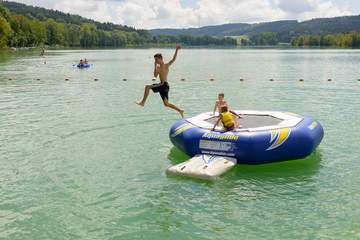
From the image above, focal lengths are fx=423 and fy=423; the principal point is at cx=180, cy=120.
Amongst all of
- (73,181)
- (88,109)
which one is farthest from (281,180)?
(88,109)

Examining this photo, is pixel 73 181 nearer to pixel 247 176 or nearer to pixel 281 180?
pixel 247 176

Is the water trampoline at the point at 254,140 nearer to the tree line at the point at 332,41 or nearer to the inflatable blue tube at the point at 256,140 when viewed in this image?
the inflatable blue tube at the point at 256,140

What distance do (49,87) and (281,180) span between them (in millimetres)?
24195

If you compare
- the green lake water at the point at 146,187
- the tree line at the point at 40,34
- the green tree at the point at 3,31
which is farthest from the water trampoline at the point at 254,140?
the tree line at the point at 40,34

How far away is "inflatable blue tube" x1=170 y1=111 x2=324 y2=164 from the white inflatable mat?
0.30m

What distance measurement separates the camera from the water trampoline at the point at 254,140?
36.2ft

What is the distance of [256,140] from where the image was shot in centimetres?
1096

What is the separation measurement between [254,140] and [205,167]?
1481mm

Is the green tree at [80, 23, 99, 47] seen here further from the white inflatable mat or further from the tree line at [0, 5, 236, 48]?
the white inflatable mat

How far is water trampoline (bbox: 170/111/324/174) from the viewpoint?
11.0 metres

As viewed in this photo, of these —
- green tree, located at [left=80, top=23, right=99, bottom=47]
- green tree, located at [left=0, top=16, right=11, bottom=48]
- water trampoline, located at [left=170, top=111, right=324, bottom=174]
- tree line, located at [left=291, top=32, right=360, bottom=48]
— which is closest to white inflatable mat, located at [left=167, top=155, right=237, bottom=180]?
water trampoline, located at [left=170, top=111, right=324, bottom=174]

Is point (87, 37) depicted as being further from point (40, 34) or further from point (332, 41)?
point (332, 41)

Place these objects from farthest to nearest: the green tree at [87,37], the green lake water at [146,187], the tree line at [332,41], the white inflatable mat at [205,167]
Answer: the green tree at [87,37] → the tree line at [332,41] → the white inflatable mat at [205,167] → the green lake water at [146,187]

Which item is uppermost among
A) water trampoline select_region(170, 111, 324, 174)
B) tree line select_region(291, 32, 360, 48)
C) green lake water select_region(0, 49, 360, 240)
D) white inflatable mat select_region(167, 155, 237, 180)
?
tree line select_region(291, 32, 360, 48)
